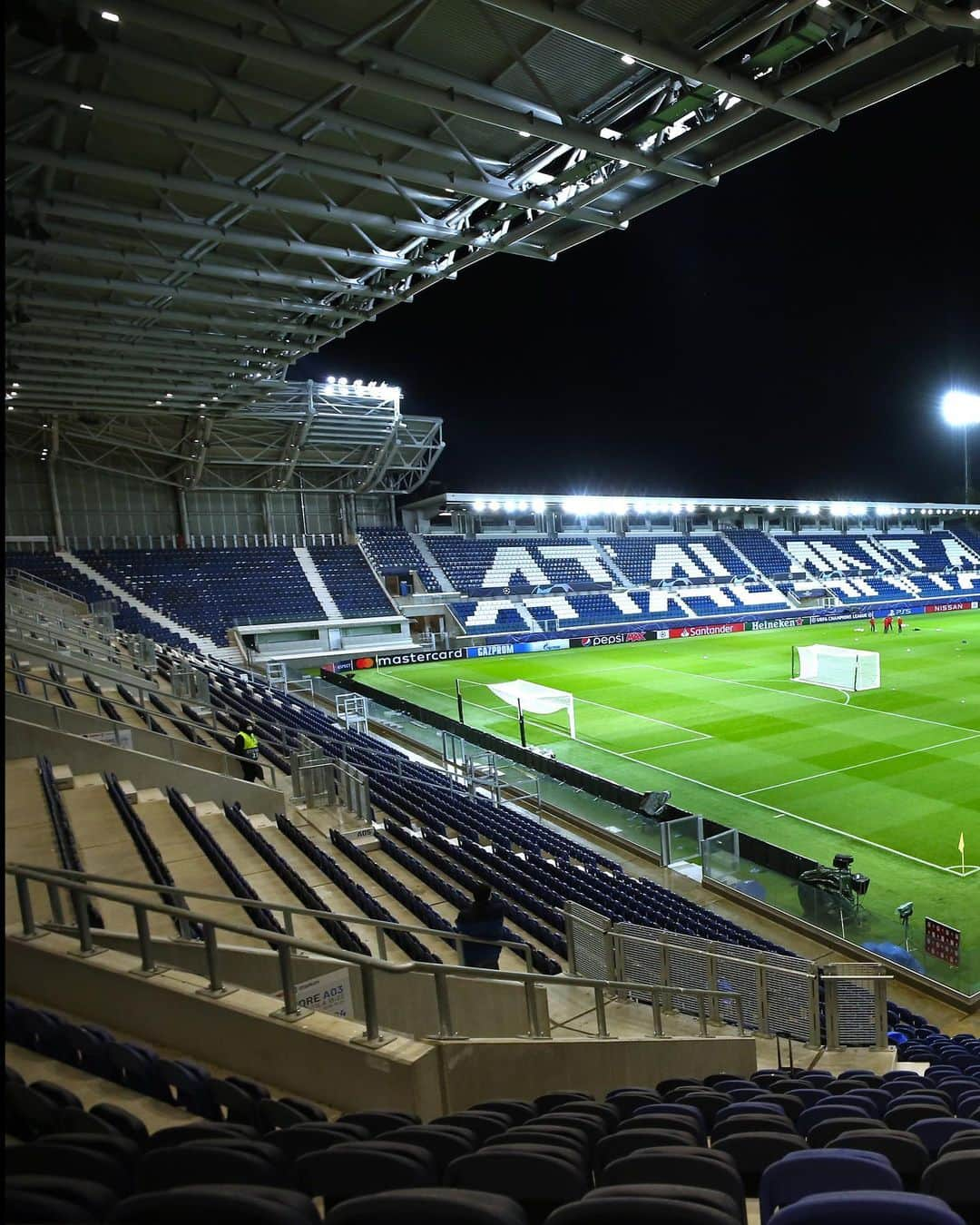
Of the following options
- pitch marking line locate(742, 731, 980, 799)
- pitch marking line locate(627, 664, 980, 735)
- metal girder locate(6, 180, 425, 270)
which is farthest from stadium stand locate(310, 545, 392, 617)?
pitch marking line locate(742, 731, 980, 799)

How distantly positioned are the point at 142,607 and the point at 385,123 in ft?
104

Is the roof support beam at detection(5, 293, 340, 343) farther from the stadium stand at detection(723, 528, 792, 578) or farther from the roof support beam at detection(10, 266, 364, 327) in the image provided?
the stadium stand at detection(723, 528, 792, 578)

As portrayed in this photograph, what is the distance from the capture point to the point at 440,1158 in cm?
249

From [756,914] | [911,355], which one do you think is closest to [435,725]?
[756,914]

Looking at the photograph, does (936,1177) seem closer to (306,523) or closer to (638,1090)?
(638,1090)

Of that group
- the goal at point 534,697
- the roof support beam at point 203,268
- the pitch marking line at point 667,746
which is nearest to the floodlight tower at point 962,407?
the pitch marking line at point 667,746

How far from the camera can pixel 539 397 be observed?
180ft

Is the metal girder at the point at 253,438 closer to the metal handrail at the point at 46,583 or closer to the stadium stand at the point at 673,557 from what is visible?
the metal handrail at the point at 46,583

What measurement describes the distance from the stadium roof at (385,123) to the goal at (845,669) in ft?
66.7

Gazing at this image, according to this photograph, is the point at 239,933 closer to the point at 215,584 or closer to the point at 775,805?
the point at 775,805

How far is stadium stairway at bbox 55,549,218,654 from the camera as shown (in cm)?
3788

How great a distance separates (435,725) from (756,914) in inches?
537

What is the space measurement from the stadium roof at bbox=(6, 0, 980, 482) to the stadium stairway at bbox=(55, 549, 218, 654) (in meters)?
21.2

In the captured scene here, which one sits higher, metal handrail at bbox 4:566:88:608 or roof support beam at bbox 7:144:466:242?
roof support beam at bbox 7:144:466:242
